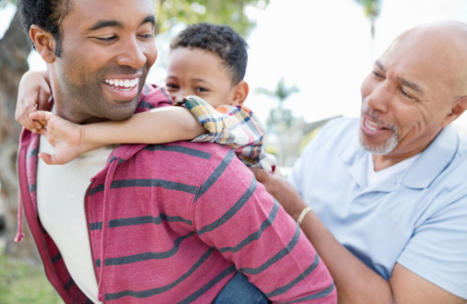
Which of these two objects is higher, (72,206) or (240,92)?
(240,92)

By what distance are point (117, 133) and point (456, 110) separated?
6.62 feet

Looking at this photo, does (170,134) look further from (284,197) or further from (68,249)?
(284,197)

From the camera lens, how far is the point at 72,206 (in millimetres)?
1473

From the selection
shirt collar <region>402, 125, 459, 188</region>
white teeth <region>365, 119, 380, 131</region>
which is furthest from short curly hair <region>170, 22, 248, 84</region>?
shirt collar <region>402, 125, 459, 188</region>

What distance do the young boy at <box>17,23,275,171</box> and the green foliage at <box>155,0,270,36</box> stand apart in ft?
16.8

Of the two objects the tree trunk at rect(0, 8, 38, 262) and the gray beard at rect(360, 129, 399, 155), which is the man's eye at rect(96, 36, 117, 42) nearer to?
Result: the gray beard at rect(360, 129, 399, 155)

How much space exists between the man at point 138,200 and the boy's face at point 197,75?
482 mm

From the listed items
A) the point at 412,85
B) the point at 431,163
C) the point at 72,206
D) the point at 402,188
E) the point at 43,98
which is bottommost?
the point at 402,188

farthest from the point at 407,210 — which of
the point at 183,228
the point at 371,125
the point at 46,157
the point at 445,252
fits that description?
the point at 46,157

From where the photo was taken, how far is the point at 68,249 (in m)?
1.53

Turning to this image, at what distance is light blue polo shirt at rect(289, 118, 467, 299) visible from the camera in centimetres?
180

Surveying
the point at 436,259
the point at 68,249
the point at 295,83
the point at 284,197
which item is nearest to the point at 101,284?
the point at 68,249

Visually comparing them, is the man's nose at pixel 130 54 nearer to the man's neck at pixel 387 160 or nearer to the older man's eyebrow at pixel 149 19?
the older man's eyebrow at pixel 149 19

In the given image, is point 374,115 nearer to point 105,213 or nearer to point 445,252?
point 445,252
